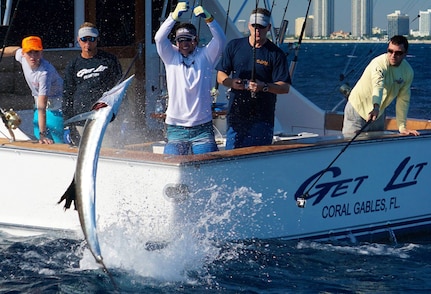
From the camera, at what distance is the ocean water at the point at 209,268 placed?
7.40 meters

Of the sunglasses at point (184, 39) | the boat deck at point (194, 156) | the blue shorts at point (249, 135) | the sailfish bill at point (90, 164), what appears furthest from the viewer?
the blue shorts at point (249, 135)

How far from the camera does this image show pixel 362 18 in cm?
1276

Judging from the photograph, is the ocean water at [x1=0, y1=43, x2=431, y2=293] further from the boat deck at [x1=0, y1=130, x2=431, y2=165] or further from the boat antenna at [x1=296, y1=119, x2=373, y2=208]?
the boat deck at [x1=0, y1=130, x2=431, y2=165]

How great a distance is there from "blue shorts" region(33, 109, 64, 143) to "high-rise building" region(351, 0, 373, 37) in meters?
4.53

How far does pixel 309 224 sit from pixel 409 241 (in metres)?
1.34

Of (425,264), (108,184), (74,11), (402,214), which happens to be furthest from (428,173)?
(74,11)

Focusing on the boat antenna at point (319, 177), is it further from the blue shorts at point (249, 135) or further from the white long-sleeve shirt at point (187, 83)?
the white long-sleeve shirt at point (187, 83)

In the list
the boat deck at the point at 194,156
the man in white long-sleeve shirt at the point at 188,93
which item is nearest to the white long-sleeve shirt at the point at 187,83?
the man in white long-sleeve shirt at the point at 188,93

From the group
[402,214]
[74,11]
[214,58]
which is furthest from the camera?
[74,11]

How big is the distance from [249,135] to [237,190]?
79 cm

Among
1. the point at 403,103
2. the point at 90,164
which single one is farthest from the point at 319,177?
the point at 90,164

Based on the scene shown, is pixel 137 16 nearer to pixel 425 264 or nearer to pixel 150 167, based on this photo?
pixel 150 167

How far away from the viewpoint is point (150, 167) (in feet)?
25.3

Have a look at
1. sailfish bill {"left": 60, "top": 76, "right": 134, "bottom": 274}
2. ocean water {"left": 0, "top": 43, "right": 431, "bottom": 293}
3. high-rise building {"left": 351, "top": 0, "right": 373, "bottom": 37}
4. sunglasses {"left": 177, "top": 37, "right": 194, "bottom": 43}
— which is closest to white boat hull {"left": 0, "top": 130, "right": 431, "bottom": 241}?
ocean water {"left": 0, "top": 43, "right": 431, "bottom": 293}
